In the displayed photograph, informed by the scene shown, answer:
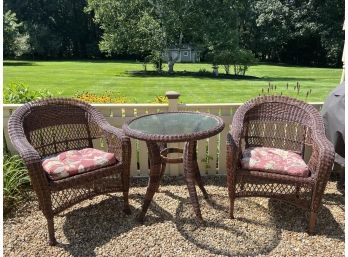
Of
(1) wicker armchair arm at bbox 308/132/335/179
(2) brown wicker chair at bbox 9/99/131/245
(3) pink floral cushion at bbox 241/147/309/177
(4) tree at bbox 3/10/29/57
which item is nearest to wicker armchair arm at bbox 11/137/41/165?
(2) brown wicker chair at bbox 9/99/131/245

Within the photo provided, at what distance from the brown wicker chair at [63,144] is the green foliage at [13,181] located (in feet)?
1.07

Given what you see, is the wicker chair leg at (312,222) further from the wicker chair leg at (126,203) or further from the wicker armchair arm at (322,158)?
the wicker chair leg at (126,203)

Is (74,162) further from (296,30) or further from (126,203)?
(296,30)

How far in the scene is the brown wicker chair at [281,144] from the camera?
2.86 metres

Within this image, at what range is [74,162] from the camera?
9.95ft

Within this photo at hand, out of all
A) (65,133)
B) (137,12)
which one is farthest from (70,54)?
(65,133)

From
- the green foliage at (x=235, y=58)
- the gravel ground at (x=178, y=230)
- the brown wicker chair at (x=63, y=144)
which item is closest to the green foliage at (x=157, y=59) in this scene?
the green foliage at (x=235, y=58)

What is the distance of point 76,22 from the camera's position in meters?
35.6

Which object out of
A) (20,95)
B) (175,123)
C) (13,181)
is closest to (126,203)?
(175,123)

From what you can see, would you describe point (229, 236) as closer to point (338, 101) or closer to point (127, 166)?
point (127, 166)

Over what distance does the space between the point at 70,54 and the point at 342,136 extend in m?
35.6

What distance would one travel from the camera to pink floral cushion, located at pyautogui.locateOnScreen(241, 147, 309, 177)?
2918mm

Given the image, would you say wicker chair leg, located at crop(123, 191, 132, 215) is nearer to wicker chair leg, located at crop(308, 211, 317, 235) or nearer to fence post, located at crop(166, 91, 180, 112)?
fence post, located at crop(166, 91, 180, 112)

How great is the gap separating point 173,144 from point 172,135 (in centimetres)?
130
